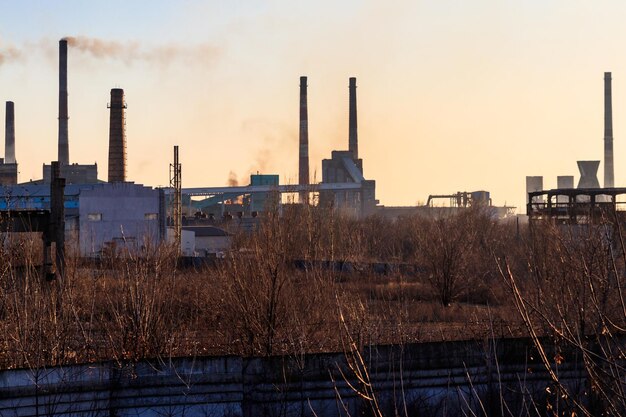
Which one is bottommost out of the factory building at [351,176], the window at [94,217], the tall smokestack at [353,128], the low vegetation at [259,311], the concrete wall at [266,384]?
the concrete wall at [266,384]

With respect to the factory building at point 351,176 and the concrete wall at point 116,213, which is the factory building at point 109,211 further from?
the factory building at point 351,176

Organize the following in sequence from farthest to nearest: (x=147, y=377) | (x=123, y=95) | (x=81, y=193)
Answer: (x=123, y=95) < (x=81, y=193) < (x=147, y=377)

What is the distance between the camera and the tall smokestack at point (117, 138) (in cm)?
4569

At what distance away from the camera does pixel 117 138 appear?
46.3m

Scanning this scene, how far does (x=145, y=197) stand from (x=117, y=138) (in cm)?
678

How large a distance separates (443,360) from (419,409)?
60cm

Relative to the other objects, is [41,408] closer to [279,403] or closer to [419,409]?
[279,403]

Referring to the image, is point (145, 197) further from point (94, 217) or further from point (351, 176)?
point (351, 176)

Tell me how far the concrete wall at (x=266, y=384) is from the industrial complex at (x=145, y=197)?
11.9 ft

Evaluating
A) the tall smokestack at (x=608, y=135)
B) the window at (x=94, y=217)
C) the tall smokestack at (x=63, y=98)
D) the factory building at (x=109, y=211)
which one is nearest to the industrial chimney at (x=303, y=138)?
the tall smokestack at (x=63, y=98)

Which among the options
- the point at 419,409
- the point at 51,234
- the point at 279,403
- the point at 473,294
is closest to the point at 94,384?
the point at 279,403

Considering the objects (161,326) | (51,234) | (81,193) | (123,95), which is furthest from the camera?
(123,95)

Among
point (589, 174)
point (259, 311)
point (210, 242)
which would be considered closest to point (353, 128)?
point (589, 174)

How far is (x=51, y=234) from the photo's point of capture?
16922 mm
